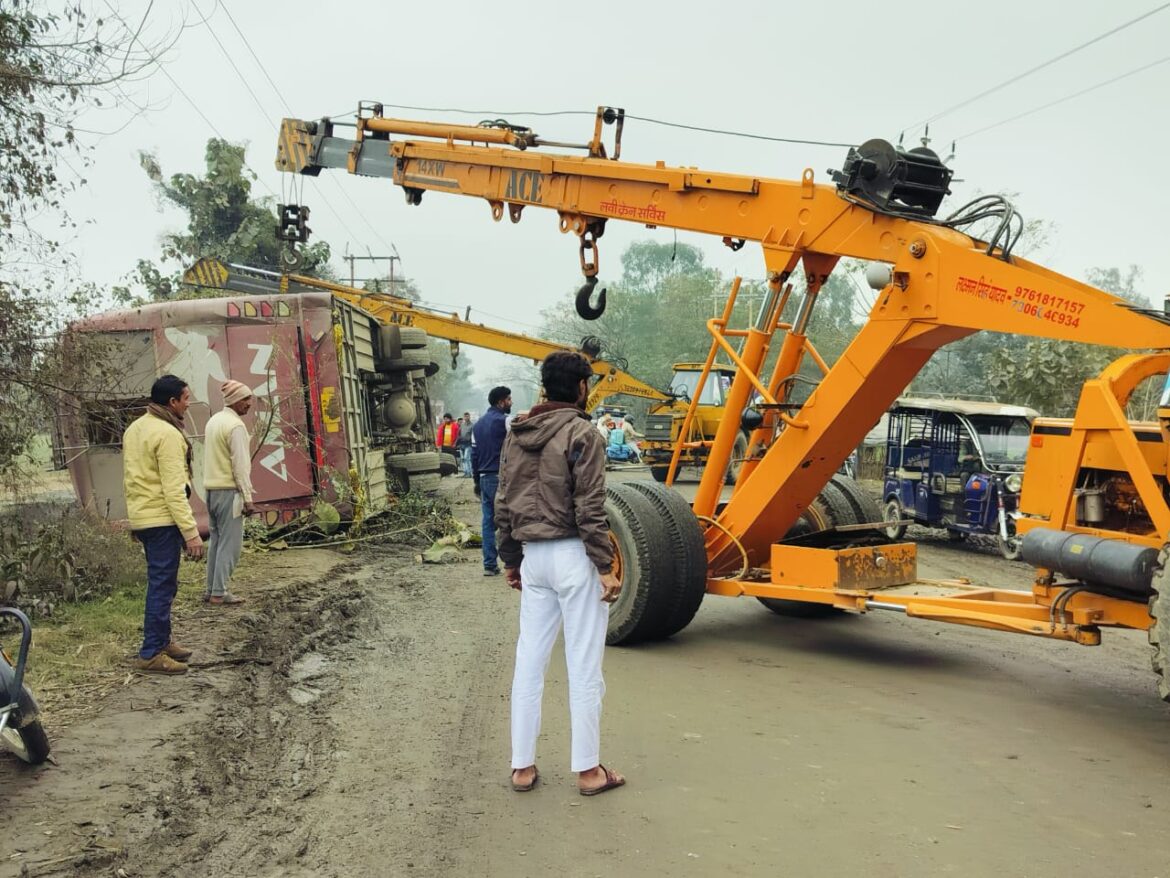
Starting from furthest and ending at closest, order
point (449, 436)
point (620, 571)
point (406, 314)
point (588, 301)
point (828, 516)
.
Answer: point (449, 436), point (406, 314), point (588, 301), point (828, 516), point (620, 571)

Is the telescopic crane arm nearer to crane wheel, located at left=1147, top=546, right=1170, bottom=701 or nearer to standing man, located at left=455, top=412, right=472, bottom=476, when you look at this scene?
crane wheel, located at left=1147, top=546, right=1170, bottom=701

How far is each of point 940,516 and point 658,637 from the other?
7.26 metres

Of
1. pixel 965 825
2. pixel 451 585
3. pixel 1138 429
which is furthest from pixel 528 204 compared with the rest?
pixel 965 825

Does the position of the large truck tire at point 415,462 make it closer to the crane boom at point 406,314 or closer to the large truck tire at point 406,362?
the large truck tire at point 406,362

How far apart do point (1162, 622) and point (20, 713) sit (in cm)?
531

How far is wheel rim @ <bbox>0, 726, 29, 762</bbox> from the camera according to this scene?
453cm

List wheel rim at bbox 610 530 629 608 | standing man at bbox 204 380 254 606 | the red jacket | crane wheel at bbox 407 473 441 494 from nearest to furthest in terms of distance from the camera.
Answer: wheel rim at bbox 610 530 629 608
standing man at bbox 204 380 254 606
crane wheel at bbox 407 473 441 494
the red jacket

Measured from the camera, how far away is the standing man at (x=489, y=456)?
35.1 ft

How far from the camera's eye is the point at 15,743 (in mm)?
4578

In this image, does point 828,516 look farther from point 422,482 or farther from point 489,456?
point 422,482

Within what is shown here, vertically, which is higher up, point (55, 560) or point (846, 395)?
point (846, 395)

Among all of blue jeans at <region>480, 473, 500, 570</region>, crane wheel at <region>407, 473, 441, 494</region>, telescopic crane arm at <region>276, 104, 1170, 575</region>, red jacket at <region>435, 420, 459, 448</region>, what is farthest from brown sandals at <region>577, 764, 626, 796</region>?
red jacket at <region>435, 420, 459, 448</region>

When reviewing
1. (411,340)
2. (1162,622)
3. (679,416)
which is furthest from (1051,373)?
(1162,622)

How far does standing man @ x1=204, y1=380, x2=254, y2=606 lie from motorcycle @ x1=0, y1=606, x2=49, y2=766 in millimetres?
3673
